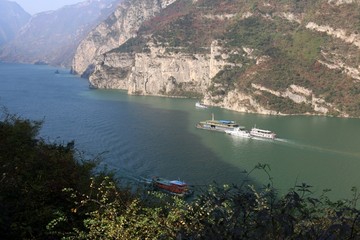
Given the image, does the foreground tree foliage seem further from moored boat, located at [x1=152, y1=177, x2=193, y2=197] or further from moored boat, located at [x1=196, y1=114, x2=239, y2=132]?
moored boat, located at [x1=196, y1=114, x2=239, y2=132]

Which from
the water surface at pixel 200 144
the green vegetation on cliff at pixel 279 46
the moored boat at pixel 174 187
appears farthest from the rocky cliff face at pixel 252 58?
the moored boat at pixel 174 187

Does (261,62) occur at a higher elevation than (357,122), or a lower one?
higher

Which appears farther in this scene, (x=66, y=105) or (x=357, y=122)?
(x=66, y=105)

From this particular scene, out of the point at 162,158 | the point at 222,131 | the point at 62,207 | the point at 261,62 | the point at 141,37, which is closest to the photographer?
the point at 62,207

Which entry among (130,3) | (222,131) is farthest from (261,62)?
(130,3)

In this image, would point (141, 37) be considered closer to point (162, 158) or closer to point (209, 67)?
point (209, 67)

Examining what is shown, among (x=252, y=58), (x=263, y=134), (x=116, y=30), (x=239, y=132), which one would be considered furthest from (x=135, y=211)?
(x=116, y=30)

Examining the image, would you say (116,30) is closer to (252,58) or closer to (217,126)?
(252,58)

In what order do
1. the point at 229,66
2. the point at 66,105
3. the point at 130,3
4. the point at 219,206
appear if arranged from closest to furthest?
1. the point at 219,206
2. the point at 66,105
3. the point at 229,66
4. the point at 130,3
